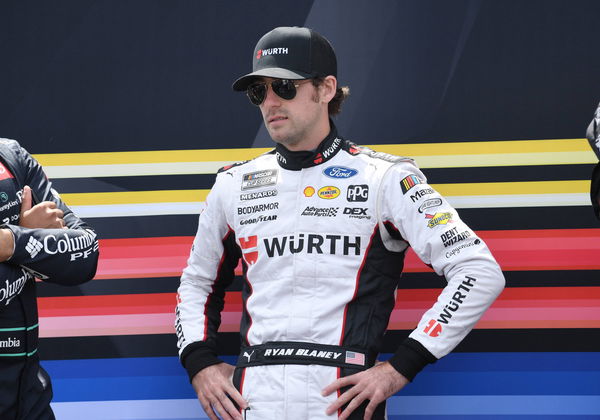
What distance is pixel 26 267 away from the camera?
6.25ft

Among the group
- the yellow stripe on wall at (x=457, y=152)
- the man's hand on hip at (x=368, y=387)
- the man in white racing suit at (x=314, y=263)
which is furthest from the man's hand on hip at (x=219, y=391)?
the yellow stripe on wall at (x=457, y=152)

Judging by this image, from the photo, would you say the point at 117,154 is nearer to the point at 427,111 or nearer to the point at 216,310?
the point at 216,310

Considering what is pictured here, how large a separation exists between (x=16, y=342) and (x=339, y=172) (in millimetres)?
1117

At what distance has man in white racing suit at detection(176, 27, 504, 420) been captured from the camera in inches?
74.0

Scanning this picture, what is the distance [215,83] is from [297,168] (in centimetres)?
67

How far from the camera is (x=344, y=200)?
2041 mm

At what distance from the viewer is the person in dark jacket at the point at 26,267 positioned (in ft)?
6.16

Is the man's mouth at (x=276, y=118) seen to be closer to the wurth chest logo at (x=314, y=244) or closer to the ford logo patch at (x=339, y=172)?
the ford logo patch at (x=339, y=172)

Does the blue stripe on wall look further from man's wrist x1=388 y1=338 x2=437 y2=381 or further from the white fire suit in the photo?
man's wrist x1=388 y1=338 x2=437 y2=381

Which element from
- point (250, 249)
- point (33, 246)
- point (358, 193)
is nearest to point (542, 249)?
point (358, 193)

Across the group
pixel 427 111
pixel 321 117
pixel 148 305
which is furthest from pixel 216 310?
pixel 427 111

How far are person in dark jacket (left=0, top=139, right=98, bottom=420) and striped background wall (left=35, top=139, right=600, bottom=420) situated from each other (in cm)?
52

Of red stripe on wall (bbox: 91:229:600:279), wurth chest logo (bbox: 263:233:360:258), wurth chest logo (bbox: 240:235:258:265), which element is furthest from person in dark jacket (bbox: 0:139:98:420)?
red stripe on wall (bbox: 91:229:600:279)

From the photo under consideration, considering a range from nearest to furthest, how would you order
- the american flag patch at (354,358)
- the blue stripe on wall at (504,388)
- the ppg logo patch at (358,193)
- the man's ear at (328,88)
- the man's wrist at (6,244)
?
the man's wrist at (6,244)
the american flag patch at (354,358)
the ppg logo patch at (358,193)
the man's ear at (328,88)
the blue stripe on wall at (504,388)
